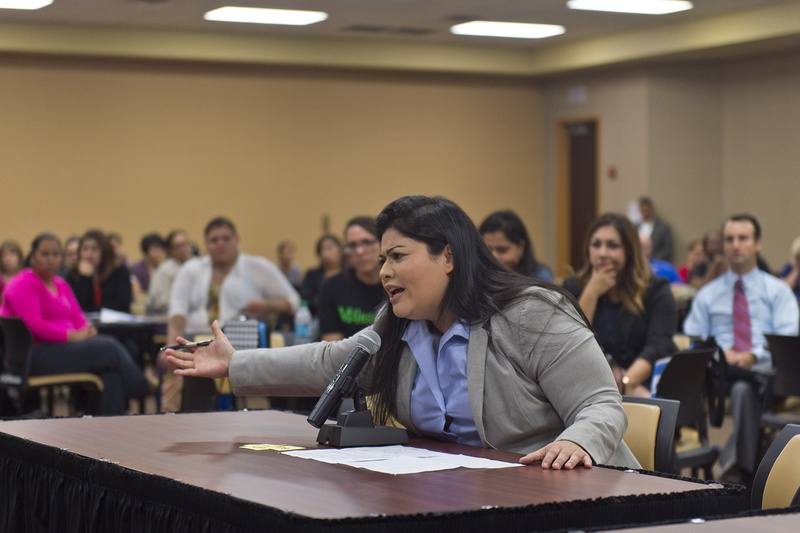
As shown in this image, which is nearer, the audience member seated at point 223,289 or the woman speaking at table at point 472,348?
the woman speaking at table at point 472,348

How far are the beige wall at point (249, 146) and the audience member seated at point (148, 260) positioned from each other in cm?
131

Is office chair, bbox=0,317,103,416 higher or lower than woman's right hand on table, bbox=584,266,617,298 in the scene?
lower

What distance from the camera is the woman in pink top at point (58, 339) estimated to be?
705cm

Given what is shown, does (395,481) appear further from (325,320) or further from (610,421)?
(325,320)

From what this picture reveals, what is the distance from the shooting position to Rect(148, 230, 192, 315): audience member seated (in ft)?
30.6

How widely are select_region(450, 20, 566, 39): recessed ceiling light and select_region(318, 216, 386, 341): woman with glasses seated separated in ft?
23.6

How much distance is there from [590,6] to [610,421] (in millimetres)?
9783

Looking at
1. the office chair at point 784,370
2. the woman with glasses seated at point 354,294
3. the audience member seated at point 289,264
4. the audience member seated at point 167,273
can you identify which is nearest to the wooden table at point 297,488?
the woman with glasses seated at point 354,294

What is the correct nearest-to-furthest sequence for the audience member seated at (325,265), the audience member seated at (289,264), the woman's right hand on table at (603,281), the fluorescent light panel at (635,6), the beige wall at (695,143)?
the woman's right hand on table at (603,281)
the audience member seated at (325,265)
the fluorescent light panel at (635,6)
the audience member seated at (289,264)
the beige wall at (695,143)

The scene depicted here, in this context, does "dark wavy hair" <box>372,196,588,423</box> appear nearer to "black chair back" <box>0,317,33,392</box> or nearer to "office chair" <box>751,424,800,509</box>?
"office chair" <box>751,424,800,509</box>

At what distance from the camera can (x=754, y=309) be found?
22.0ft

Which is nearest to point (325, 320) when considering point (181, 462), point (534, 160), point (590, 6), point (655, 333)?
point (655, 333)

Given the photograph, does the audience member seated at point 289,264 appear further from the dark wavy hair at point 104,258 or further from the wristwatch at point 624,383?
the wristwatch at point 624,383

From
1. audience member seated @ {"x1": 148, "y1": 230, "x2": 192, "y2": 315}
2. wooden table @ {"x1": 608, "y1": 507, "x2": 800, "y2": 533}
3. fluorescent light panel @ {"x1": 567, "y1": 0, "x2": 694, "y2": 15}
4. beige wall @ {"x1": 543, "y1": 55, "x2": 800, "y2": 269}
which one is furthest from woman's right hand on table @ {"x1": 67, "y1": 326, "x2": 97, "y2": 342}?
beige wall @ {"x1": 543, "y1": 55, "x2": 800, "y2": 269}
